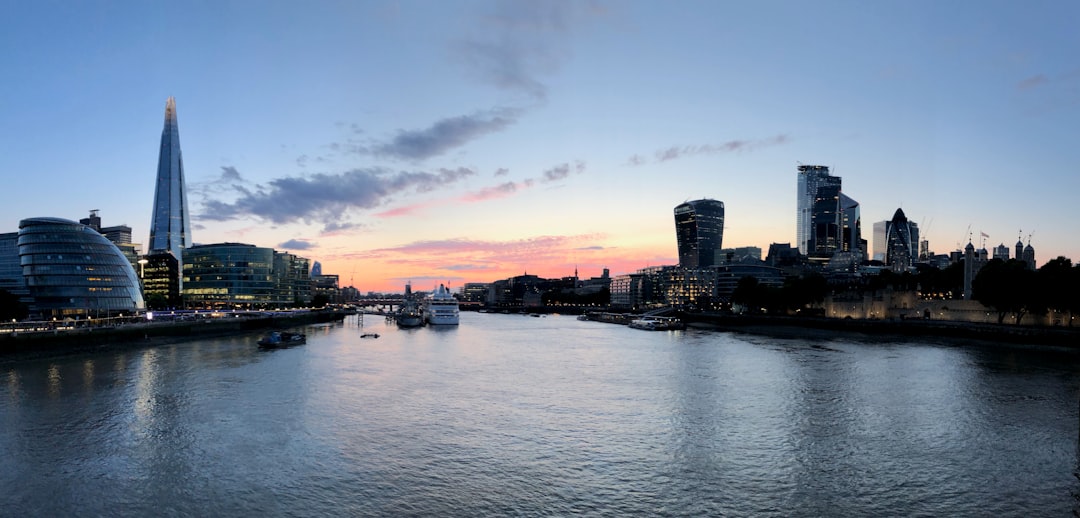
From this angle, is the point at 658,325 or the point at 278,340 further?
the point at 658,325

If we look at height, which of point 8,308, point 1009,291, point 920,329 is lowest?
point 920,329

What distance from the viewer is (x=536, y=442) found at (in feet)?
89.9

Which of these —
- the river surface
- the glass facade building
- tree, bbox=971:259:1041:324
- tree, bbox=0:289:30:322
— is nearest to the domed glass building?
tree, bbox=0:289:30:322

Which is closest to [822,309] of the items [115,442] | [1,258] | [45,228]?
[115,442]

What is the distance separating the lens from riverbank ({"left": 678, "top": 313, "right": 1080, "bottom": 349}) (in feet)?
237

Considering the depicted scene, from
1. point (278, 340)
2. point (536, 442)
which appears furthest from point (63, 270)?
point (536, 442)

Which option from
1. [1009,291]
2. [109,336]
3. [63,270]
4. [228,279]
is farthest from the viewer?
[228,279]

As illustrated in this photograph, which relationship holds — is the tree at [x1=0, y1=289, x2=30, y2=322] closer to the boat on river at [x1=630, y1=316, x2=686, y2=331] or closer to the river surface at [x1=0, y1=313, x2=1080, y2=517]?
the river surface at [x1=0, y1=313, x2=1080, y2=517]

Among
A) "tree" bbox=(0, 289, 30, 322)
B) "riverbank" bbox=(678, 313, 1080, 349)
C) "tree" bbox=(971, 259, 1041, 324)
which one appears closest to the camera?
"riverbank" bbox=(678, 313, 1080, 349)

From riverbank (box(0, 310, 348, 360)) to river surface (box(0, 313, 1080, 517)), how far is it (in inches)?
316

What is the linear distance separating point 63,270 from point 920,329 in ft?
461

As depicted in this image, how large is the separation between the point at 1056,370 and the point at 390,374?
5717 cm

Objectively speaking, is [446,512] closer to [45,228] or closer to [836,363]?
[836,363]

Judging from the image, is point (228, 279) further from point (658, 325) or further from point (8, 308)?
point (658, 325)
